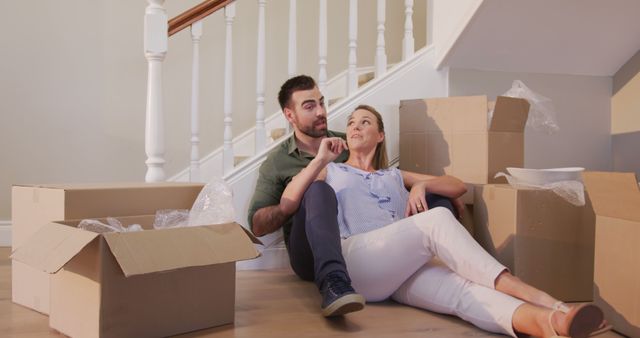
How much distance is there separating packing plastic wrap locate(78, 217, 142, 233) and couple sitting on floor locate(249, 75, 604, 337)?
0.52m

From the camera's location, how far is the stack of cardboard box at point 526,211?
149cm

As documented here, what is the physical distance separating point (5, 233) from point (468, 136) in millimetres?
2417

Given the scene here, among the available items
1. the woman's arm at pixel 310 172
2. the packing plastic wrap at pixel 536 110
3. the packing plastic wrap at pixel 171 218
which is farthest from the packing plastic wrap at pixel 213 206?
the packing plastic wrap at pixel 536 110

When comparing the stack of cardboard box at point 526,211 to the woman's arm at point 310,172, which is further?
the woman's arm at point 310,172

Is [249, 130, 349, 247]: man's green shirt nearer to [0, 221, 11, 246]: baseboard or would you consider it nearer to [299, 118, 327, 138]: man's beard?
[299, 118, 327, 138]: man's beard

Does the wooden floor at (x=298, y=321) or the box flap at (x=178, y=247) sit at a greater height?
the box flap at (x=178, y=247)

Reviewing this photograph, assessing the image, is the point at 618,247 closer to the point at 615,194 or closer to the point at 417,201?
the point at 615,194

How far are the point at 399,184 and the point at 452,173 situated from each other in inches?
10.4

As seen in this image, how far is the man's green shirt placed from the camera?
2.15m

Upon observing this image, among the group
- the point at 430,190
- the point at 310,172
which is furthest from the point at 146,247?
the point at 430,190

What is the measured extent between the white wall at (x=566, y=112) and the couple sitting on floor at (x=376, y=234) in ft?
2.60

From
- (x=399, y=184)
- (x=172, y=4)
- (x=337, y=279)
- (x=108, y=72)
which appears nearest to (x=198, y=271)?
(x=337, y=279)

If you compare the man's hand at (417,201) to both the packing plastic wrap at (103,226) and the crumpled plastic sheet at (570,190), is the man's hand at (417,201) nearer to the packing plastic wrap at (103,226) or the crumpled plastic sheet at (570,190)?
the crumpled plastic sheet at (570,190)

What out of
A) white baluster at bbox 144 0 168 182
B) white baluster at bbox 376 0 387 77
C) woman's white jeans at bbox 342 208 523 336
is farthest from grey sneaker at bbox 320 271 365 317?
white baluster at bbox 376 0 387 77
